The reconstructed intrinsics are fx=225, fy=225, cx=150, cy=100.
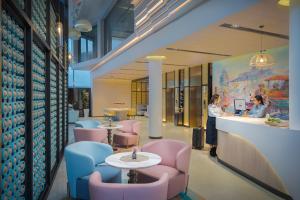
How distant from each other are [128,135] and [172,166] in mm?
3539

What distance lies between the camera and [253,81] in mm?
8188

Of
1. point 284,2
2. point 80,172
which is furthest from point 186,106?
point 80,172

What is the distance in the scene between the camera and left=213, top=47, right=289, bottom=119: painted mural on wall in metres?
7.11

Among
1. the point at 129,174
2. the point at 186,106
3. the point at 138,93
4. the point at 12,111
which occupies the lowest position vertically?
the point at 129,174

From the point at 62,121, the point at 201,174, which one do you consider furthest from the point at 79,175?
the point at 62,121

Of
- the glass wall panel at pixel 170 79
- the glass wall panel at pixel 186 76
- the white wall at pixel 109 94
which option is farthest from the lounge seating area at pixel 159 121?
the white wall at pixel 109 94

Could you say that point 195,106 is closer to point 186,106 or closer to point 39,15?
point 186,106

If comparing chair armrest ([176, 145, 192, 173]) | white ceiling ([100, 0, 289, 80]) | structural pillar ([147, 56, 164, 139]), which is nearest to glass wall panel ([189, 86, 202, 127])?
structural pillar ([147, 56, 164, 139])

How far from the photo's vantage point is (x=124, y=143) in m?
7.11

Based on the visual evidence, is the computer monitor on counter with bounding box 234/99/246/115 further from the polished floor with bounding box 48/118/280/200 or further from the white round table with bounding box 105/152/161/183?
the white round table with bounding box 105/152/161/183

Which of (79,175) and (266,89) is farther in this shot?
(266,89)

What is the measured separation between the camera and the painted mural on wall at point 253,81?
7.11 meters

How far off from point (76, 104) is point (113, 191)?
19.1m

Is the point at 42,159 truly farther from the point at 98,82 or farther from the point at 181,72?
the point at 98,82
